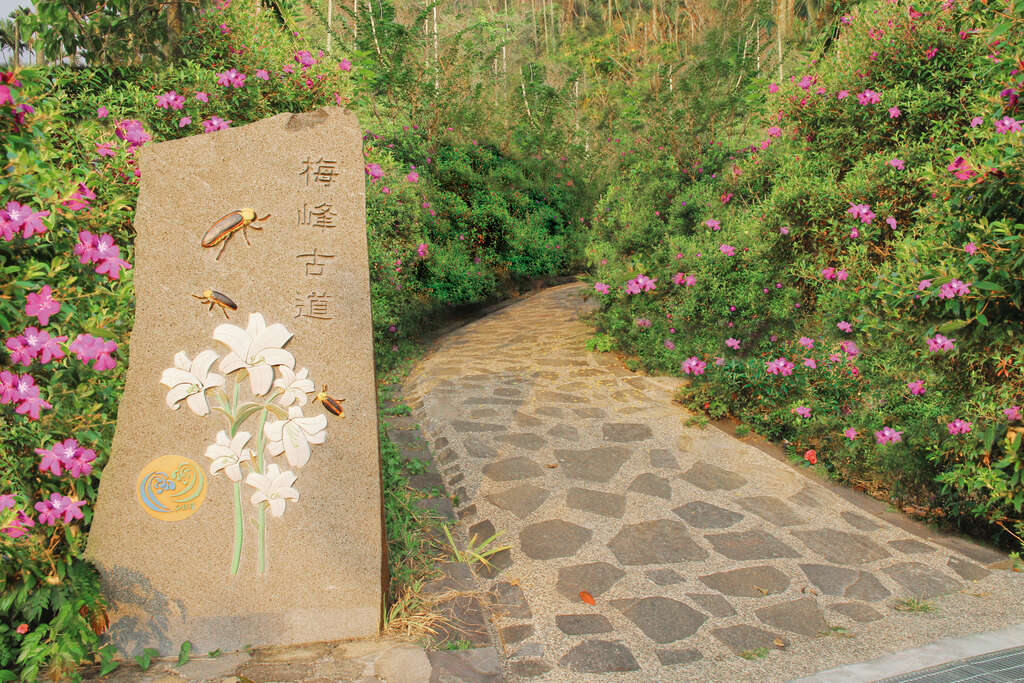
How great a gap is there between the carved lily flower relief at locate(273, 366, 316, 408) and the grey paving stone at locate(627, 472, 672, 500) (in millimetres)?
2323

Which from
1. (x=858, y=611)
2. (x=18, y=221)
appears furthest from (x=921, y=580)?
(x=18, y=221)

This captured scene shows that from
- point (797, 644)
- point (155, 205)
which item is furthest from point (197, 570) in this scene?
point (797, 644)

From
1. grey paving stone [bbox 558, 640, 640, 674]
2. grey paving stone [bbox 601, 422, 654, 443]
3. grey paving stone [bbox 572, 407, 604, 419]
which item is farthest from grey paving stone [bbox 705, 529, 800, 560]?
grey paving stone [bbox 572, 407, 604, 419]

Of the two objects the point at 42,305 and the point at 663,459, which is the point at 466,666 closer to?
the point at 42,305

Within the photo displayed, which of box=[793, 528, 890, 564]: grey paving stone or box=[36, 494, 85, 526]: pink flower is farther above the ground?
box=[36, 494, 85, 526]: pink flower

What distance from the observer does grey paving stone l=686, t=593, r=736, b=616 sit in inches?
119

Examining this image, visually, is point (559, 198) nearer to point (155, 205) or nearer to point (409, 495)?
point (409, 495)

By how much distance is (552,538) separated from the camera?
361cm

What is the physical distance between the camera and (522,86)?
11.4m

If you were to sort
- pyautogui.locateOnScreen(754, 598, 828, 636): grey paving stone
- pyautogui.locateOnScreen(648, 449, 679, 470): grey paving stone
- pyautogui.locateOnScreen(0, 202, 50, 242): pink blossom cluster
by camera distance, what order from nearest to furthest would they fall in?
1. pyautogui.locateOnScreen(0, 202, 50, 242): pink blossom cluster
2. pyautogui.locateOnScreen(754, 598, 828, 636): grey paving stone
3. pyautogui.locateOnScreen(648, 449, 679, 470): grey paving stone

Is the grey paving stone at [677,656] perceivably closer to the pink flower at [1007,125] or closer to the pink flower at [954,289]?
the pink flower at [954,289]

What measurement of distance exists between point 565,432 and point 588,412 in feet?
1.49

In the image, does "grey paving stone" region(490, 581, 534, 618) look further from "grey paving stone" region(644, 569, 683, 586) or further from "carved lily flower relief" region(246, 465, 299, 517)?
"carved lily flower relief" region(246, 465, 299, 517)

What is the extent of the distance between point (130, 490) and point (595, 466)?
282 centimetres
